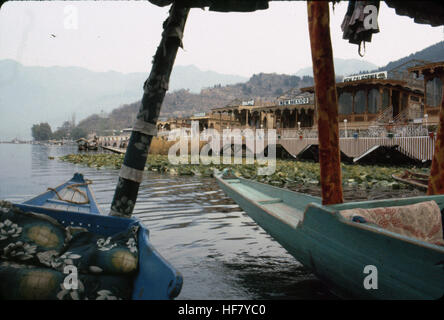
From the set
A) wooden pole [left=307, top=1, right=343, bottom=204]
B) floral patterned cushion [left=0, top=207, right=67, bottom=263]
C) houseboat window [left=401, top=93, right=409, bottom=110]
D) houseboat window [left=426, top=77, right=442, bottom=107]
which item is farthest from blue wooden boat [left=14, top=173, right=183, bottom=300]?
houseboat window [left=401, top=93, right=409, bottom=110]

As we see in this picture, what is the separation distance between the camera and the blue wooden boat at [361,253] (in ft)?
7.48

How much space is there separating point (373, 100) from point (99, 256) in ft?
87.3

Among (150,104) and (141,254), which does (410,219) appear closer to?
(141,254)

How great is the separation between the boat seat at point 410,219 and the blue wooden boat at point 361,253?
17cm

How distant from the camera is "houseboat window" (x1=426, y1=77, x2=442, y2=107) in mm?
21344

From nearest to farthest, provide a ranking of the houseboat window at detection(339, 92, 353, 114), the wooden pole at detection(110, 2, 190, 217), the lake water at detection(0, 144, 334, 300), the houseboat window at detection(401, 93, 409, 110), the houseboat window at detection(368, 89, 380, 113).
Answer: the wooden pole at detection(110, 2, 190, 217)
the lake water at detection(0, 144, 334, 300)
the houseboat window at detection(368, 89, 380, 113)
the houseboat window at detection(339, 92, 353, 114)
the houseboat window at detection(401, 93, 409, 110)

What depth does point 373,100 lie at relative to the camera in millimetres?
25250

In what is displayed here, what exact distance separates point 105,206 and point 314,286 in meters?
6.62

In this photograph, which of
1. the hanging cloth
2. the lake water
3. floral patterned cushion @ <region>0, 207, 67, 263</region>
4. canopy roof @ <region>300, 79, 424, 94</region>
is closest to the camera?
floral patterned cushion @ <region>0, 207, 67, 263</region>

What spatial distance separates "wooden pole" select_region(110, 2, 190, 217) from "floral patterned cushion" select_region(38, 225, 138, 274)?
2.69ft

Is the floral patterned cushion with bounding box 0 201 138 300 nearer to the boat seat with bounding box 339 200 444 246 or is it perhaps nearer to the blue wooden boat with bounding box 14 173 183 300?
the blue wooden boat with bounding box 14 173 183 300

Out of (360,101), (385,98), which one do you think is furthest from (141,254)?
(385,98)

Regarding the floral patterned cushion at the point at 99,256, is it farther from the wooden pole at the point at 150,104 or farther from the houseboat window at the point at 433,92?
the houseboat window at the point at 433,92
